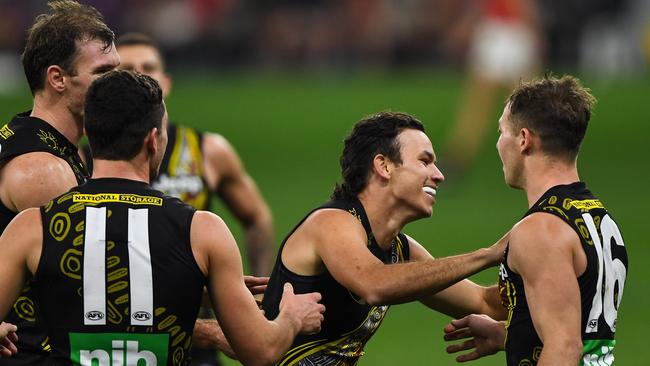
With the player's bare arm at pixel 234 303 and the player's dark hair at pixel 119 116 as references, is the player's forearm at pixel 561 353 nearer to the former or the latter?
the player's bare arm at pixel 234 303

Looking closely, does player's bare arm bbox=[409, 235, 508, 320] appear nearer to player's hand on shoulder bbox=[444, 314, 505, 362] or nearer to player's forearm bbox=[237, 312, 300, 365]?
player's hand on shoulder bbox=[444, 314, 505, 362]

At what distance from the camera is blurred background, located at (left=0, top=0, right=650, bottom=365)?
17.5 metres

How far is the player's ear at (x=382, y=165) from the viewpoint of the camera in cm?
634

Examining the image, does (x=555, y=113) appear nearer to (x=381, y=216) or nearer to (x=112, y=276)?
(x=381, y=216)

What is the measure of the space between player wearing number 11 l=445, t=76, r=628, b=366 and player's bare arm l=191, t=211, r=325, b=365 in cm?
98

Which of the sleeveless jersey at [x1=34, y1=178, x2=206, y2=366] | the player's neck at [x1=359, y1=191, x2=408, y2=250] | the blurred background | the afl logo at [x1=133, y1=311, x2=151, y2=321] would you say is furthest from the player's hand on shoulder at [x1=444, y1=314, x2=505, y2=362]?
the blurred background

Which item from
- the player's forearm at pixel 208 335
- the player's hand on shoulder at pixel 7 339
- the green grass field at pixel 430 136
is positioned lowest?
the green grass field at pixel 430 136

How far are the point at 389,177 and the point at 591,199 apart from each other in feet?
3.62

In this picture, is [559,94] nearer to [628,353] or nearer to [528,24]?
[628,353]

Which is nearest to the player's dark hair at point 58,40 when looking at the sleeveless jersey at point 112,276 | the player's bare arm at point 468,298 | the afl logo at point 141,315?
the sleeveless jersey at point 112,276

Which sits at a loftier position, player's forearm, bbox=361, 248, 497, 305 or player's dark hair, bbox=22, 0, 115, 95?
player's dark hair, bbox=22, 0, 115, 95

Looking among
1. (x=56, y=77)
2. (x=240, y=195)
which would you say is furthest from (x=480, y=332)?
(x=240, y=195)

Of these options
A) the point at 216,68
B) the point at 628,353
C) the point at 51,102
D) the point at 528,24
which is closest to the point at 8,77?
the point at 216,68

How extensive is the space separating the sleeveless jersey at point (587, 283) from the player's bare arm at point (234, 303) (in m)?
0.94
